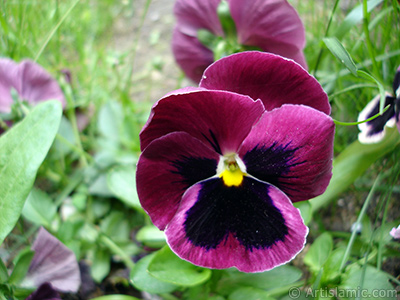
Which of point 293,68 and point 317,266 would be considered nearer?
point 293,68

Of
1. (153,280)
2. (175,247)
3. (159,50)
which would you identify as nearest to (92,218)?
(153,280)

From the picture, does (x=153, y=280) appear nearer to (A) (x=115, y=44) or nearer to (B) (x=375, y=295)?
(B) (x=375, y=295)

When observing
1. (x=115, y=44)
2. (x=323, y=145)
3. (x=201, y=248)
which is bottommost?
(x=115, y=44)

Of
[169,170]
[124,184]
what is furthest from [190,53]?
[169,170]

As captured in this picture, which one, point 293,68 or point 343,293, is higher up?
point 293,68

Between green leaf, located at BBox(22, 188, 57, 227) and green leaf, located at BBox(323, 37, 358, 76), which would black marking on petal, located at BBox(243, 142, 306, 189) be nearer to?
green leaf, located at BBox(323, 37, 358, 76)

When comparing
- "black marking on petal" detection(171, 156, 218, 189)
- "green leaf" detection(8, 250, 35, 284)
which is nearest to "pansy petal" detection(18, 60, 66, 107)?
"green leaf" detection(8, 250, 35, 284)

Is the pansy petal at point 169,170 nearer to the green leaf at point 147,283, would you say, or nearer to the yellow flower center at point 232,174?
the yellow flower center at point 232,174
